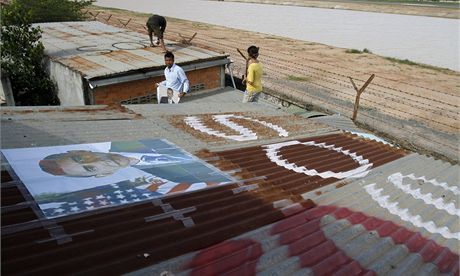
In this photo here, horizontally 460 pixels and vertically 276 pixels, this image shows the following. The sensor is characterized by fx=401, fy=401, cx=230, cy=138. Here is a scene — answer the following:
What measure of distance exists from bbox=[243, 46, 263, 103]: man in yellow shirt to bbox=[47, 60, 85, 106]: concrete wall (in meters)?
3.69

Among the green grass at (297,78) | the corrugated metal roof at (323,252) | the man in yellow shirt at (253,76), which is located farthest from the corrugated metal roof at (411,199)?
the green grass at (297,78)

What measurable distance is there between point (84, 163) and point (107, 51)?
7.37m

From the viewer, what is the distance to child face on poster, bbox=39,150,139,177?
155 inches

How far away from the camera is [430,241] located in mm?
4094

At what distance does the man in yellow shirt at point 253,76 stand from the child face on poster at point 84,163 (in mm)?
4452

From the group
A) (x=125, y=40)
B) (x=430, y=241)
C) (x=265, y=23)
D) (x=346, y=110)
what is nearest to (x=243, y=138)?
(x=430, y=241)

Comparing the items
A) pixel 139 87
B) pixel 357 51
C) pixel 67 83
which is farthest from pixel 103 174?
pixel 357 51

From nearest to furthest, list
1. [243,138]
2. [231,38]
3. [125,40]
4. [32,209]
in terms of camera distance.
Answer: [32,209] < [243,138] < [125,40] < [231,38]

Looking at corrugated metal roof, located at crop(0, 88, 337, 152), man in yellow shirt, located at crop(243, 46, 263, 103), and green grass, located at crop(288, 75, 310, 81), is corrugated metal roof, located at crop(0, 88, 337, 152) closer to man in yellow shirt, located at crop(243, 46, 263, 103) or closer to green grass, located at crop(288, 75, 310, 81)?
man in yellow shirt, located at crop(243, 46, 263, 103)

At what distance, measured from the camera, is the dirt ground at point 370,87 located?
13477 mm

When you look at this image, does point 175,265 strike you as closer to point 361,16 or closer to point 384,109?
point 384,109

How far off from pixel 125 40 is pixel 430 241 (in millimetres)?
10850

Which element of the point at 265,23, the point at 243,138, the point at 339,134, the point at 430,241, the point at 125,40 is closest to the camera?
the point at 430,241

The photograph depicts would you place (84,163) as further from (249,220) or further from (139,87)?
Answer: (139,87)
